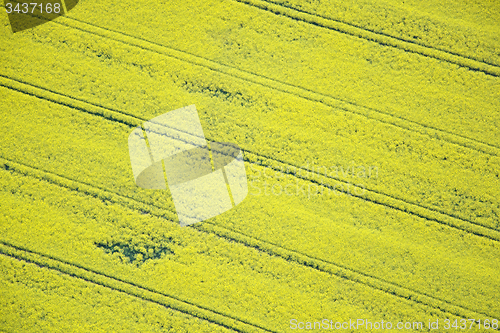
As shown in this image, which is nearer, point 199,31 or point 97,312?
point 97,312

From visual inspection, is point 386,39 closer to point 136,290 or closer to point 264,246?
point 264,246

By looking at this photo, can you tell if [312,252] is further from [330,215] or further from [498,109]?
[498,109]

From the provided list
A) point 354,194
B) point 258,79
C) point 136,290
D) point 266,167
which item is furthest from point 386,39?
point 136,290

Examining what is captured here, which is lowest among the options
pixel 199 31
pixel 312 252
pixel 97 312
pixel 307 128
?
pixel 97 312

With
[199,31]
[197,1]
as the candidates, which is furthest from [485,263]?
[197,1]

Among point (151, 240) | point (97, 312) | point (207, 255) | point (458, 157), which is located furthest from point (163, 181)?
point (458, 157)

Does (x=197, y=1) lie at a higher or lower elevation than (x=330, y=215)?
higher

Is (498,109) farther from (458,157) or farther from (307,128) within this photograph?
(307,128)
